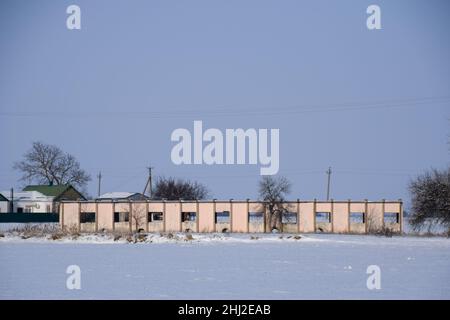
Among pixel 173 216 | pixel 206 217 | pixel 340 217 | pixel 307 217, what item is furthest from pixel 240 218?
pixel 340 217

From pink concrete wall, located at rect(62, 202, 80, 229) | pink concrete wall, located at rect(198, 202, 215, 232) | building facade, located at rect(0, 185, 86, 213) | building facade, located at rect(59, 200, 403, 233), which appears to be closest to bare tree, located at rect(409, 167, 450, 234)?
building facade, located at rect(59, 200, 403, 233)

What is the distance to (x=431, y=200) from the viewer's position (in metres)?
48.5

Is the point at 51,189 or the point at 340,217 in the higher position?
the point at 51,189

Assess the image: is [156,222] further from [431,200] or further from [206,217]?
[431,200]

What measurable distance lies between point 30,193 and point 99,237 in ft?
156

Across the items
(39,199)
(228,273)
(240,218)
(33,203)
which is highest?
(39,199)

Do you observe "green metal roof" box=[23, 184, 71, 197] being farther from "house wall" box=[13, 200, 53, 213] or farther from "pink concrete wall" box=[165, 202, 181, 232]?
"pink concrete wall" box=[165, 202, 181, 232]

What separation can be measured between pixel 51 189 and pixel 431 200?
5609cm

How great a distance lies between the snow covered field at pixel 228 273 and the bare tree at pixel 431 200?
12.8m

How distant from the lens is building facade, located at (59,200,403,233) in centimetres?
5697

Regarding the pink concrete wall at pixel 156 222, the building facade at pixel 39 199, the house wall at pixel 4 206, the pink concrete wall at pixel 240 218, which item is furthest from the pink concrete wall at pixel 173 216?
the house wall at pixel 4 206

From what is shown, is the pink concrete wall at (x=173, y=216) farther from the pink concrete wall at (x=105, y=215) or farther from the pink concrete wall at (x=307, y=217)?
the pink concrete wall at (x=307, y=217)

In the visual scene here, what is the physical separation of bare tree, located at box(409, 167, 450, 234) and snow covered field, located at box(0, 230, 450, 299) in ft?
42.0

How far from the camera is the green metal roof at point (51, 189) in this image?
292ft
